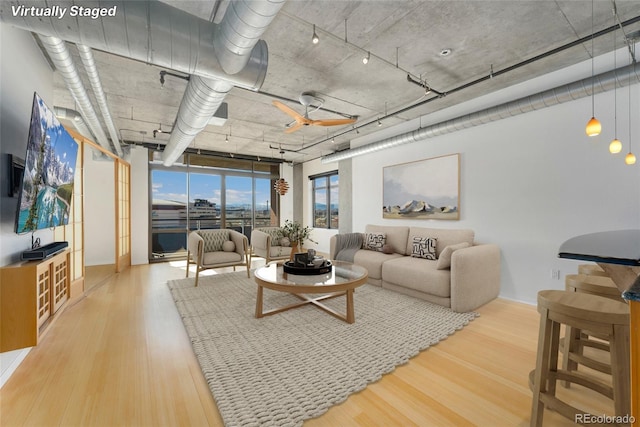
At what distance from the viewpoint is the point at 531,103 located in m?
3.36

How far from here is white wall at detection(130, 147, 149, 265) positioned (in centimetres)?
669

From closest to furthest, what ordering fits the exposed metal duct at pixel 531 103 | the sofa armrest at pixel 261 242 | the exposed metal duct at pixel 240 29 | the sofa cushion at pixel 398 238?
the exposed metal duct at pixel 240 29, the exposed metal duct at pixel 531 103, the sofa cushion at pixel 398 238, the sofa armrest at pixel 261 242

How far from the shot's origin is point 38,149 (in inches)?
88.5

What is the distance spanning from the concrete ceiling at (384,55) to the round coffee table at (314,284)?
8.21ft

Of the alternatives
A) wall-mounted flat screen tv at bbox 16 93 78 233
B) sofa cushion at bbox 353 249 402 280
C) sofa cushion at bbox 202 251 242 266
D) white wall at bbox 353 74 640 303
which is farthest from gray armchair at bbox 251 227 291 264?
white wall at bbox 353 74 640 303

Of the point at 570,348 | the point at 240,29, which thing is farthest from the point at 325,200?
the point at 570,348

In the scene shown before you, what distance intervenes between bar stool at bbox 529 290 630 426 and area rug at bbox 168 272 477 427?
0.96 metres

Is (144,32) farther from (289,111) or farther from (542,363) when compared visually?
(542,363)

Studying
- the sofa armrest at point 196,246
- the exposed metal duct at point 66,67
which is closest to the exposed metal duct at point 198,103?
the exposed metal duct at point 66,67

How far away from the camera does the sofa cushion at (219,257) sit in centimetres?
456

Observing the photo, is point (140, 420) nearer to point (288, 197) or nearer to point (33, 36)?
point (33, 36)

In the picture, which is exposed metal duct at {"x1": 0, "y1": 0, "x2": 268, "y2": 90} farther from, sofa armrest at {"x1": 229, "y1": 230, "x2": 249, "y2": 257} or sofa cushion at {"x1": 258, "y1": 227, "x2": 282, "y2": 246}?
sofa cushion at {"x1": 258, "y1": 227, "x2": 282, "y2": 246}

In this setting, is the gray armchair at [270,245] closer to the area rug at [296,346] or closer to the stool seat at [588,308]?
the area rug at [296,346]

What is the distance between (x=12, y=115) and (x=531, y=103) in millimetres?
5306
